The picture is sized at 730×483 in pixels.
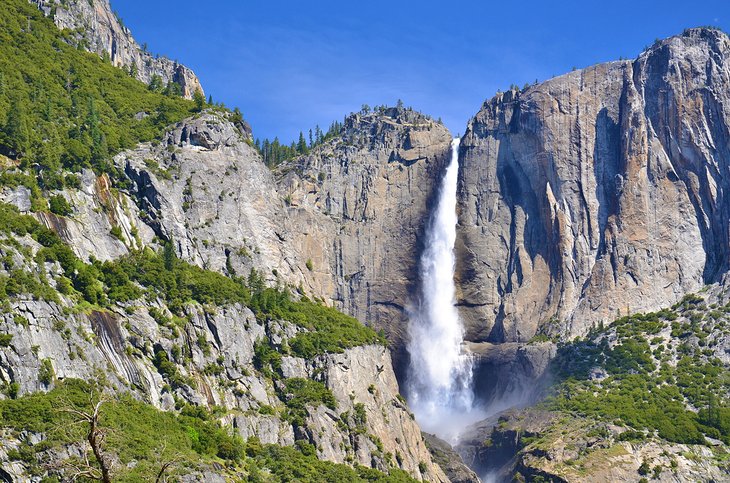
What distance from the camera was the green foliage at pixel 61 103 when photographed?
101 m

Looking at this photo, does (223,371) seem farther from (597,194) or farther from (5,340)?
(597,194)

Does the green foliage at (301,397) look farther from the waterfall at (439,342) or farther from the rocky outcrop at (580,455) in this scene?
the waterfall at (439,342)

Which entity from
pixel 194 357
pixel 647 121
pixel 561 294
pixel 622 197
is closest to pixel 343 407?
pixel 194 357

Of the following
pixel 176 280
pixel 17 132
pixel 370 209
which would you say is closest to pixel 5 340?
pixel 176 280

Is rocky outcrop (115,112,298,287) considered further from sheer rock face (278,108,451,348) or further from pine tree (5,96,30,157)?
pine tree (5,96,30,157)

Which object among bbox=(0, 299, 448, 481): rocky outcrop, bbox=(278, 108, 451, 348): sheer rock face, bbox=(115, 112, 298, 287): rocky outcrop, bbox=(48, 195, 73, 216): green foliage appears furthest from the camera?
bbox=(278, 108, 451, 348): sheer rock face

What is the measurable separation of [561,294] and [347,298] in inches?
1077

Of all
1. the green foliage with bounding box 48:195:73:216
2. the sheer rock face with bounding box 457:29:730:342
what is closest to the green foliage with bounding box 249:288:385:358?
the green foliage with bounding box 48:195:73:216

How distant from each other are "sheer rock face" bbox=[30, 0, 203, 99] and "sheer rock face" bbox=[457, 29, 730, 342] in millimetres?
49373

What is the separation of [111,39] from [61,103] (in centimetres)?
3837

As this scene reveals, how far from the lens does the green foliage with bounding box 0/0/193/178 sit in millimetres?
100562

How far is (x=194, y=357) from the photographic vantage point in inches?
3708

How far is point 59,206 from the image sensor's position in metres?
95.8

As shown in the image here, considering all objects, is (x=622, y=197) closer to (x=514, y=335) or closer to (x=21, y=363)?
(x=514, y=335)
